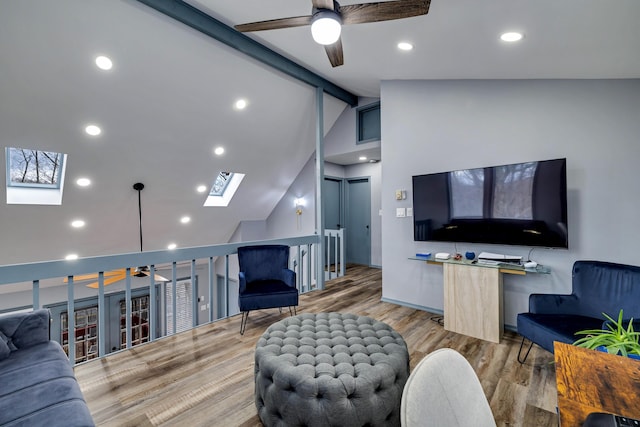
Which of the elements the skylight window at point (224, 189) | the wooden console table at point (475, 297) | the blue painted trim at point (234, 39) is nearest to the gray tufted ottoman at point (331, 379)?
the wooden console table at point (475, 297)

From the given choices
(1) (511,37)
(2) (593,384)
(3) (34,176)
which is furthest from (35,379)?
(3) (34,176)

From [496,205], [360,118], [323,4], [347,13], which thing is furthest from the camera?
[360,118]

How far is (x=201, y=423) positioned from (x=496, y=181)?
3.22 meters

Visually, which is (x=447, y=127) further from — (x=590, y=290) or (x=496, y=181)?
(x=590, y=290)

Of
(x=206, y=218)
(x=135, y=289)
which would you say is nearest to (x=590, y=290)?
(x=206, y=218)

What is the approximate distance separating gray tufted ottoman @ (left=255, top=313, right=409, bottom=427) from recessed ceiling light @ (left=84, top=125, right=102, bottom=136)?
3526 millimetres

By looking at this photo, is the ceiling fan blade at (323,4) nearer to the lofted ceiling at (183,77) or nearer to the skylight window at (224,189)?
the lofted ceiling at (183,77)

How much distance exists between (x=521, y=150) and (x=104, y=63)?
14.8ft

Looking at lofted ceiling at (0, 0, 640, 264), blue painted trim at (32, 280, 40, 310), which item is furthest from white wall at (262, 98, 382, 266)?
blue painted trim at (32, 280, 40, 310)

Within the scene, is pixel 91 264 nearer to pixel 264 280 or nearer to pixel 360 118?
pixel 264 280

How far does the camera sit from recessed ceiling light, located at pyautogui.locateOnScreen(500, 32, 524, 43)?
211 cm

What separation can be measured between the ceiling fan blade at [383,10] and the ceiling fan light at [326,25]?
0.08 meters

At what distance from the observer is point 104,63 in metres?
3.07

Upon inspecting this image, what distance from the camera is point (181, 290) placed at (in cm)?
791
